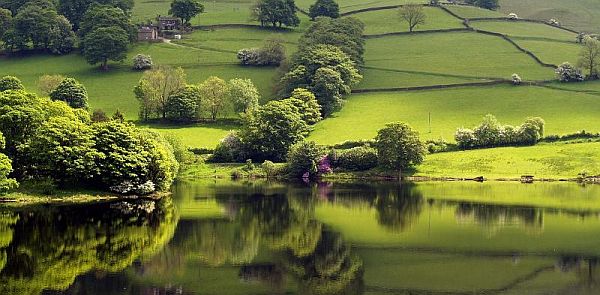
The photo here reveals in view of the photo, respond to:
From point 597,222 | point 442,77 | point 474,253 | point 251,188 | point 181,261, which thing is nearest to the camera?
point 181,261

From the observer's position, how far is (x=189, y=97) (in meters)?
141

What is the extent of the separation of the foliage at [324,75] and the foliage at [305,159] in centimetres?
2980

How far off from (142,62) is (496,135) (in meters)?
80.4

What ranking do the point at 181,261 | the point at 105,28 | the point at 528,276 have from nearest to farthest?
the point at 528,276, the point at 181,261, the point at 105,28

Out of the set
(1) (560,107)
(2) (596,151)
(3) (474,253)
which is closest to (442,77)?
(1) (560,107)

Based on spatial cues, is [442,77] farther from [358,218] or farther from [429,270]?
[429,270]

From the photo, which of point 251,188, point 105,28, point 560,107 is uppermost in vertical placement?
point 105,28

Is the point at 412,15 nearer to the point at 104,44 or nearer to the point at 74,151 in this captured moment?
the point at 104,44

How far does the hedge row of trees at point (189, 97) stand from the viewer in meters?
141

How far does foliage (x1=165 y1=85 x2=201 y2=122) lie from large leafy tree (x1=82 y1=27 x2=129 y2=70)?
30.0 metres

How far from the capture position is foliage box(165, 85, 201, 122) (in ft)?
458

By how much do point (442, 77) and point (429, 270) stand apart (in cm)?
11350

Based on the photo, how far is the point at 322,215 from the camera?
230 feet

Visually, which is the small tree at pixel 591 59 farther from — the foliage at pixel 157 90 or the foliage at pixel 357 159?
the foliage at pixel 157 90
